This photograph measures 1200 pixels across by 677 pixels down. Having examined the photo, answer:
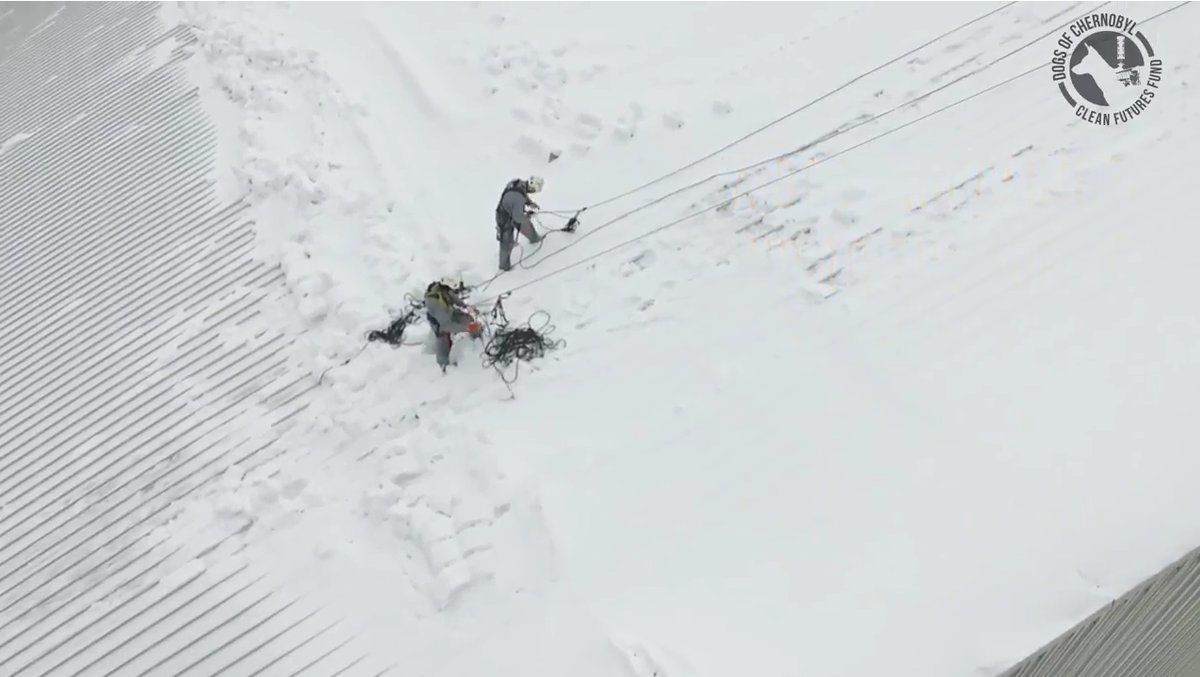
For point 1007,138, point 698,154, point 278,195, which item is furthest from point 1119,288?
point 278,195

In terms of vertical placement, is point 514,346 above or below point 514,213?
below

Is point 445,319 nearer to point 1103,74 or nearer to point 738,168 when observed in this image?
point 738,168

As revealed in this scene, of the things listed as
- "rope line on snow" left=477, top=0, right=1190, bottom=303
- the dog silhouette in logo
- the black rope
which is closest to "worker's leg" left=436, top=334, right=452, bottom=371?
the black rope

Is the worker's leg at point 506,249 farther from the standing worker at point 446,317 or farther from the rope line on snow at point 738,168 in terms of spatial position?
the standing worker at point 446,317

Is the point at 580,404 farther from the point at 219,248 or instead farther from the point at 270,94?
the point at 270,94

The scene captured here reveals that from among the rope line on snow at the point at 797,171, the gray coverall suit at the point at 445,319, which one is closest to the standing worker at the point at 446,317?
the gray coverall suit at the point at 445,319

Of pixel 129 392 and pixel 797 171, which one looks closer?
pixel 129 392

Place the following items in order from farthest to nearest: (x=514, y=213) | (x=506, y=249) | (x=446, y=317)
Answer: (x=506, y=249) → (x=514, y=213) → (x=446, y=317)

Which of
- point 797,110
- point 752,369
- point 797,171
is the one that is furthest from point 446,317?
point 797,110
